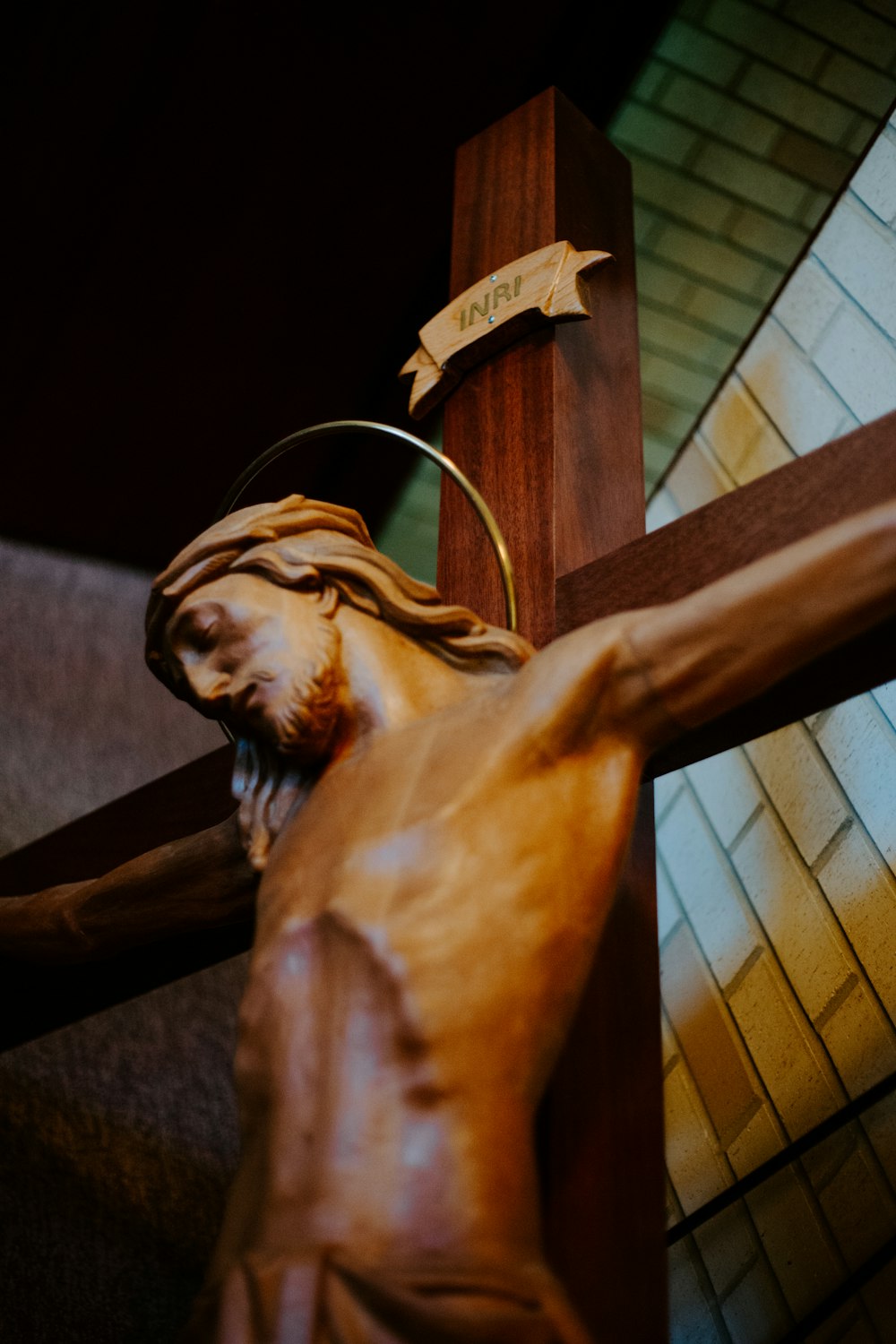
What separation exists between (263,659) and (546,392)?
70cm

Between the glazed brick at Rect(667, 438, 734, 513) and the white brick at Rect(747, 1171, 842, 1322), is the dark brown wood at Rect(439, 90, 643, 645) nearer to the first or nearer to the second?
the glazed brick at Rect(667, 438, 734, 513)

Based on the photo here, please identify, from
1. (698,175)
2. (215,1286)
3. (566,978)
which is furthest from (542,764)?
(698,175)

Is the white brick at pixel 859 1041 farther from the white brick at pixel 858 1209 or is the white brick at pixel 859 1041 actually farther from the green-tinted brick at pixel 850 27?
the green-tinted brick at pixel 850 27

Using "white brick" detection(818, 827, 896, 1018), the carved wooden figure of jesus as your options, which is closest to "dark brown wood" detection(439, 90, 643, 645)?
the carved wooden figure of jesus

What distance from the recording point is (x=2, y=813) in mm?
3090

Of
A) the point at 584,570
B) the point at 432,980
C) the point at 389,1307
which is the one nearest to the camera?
the point at 389,1307

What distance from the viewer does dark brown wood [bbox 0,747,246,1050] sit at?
2066mm

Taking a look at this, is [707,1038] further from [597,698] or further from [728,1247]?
[597,698]

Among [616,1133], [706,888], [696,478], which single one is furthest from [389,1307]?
[696,478]

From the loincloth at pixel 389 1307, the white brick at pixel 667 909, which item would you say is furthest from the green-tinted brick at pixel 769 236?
the loincloth at pixel 389 1307

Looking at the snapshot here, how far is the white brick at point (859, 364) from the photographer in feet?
9.21

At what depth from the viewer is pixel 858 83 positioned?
3168mm

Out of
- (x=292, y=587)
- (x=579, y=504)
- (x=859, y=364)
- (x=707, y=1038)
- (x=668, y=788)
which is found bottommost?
(x=707, y=1038)

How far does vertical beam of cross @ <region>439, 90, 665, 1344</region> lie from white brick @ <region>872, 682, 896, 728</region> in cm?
68
